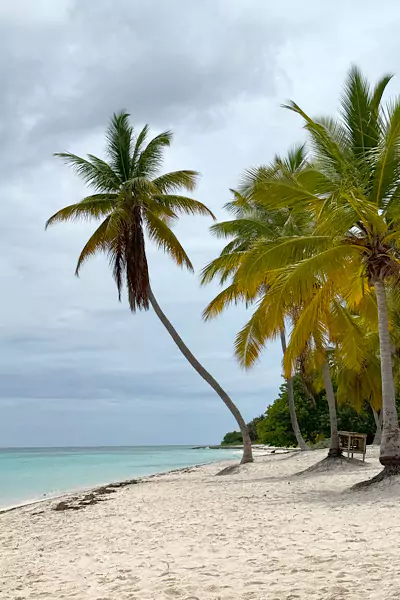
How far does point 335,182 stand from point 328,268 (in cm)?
169

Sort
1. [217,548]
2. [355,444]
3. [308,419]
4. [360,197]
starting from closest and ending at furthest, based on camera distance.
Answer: [217,548] < [360,197] < [355,444] < [308,419]

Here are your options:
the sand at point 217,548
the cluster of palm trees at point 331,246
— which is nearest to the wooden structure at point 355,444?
the cluster of palm trees at point 331,246

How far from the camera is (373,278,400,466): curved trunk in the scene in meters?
11.3

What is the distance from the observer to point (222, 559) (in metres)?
6.42

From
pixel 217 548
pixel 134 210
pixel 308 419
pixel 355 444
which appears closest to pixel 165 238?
pixel 134 210

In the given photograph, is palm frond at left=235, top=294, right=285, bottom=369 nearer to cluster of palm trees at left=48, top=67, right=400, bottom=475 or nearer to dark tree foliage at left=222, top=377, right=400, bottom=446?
cluster of palm trees at left=48, top=67, right=400, bottom=475

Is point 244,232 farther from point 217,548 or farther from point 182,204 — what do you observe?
point 217,548

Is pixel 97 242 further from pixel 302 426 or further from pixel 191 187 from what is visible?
pixel 302 426

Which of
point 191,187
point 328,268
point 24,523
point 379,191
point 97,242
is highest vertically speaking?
point 191,187

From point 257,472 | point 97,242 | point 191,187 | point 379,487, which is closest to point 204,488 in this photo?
point 257,472

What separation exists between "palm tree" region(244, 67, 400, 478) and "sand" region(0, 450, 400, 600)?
2779 mm

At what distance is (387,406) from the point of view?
11633 mm

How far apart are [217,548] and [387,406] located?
5751 mm

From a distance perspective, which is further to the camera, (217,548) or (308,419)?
(308,419)
